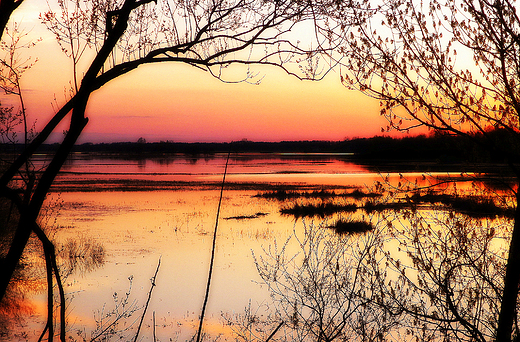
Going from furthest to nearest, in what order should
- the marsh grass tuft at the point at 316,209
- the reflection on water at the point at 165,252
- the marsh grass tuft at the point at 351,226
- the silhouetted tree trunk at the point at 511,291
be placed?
the marsh grass tuft at the point at 316,209
the marsh grass tuft at the point at 351,226
the reflection on water at the point at 165,252
the silhouetted tree trunk at the point at 511,291

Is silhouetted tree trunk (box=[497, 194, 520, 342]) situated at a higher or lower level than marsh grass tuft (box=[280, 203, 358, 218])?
higher

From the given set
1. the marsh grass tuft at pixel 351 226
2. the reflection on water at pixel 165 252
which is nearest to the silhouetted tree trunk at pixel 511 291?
the reflection on water at pixel 165 252

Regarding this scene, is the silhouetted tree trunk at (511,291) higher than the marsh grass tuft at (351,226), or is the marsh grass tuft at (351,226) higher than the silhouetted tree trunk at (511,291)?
the silhouetted tree trunk at (511,291)

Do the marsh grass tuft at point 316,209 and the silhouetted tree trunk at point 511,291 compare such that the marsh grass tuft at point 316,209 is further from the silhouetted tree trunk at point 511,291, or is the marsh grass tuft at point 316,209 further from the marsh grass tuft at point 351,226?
the silhouetted tree trunk at point 511,291

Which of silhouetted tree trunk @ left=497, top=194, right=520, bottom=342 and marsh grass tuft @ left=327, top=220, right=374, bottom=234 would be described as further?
marsh grass tuft @ left=327, top=220, right=374, bottom=234

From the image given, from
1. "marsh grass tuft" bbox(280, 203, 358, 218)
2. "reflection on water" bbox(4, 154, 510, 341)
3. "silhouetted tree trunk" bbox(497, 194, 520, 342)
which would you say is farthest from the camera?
"marsh grass tuft" bbox(280, 203, 358, 218)

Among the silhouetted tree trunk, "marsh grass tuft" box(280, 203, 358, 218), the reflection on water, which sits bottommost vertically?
the reflection on water

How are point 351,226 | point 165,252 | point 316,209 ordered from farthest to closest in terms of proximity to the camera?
point 316,209 → point 351,226 → point 165,252

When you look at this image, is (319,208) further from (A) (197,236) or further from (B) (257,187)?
(B) (257,187)

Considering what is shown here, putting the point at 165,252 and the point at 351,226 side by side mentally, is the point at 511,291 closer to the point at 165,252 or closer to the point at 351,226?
the point at 165,252

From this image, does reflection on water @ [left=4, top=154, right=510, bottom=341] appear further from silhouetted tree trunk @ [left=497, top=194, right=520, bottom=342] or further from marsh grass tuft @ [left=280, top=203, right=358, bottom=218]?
silhouetted tree trunk @ [left=497, top=194, right=520, bottom=342]

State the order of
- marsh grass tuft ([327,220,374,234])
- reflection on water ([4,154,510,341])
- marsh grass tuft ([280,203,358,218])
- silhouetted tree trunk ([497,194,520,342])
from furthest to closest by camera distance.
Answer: marsh grass tuft ([280,203,358,218]) < marsh grass tuft ([327,220,374,234]) < reflection on water ([4,154,510,341]) < silhouetted tree trunk ([497,194,520,342])

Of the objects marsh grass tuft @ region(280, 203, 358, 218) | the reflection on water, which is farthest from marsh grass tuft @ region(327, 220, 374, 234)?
marsh grass tuft @ region(280, 203, 358, 218)

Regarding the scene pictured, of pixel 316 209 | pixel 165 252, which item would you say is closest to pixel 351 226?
pixel 316 209
